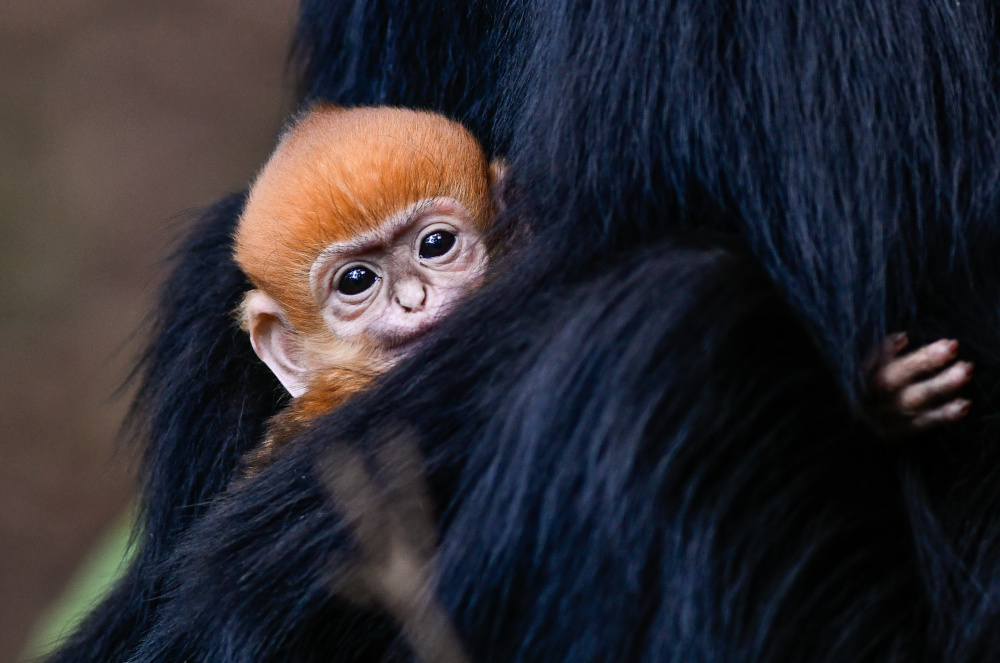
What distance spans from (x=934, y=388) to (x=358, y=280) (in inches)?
41.9

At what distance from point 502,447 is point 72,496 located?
4130 mm

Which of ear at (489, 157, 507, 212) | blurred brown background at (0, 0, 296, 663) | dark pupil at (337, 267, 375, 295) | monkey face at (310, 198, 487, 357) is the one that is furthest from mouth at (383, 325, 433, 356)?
blurred brown background at (0, 0, 296, 663)

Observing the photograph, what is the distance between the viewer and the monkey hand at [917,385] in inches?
45.1

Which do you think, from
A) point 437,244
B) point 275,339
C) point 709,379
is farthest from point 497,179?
point 709,379

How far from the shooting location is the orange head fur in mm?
1881

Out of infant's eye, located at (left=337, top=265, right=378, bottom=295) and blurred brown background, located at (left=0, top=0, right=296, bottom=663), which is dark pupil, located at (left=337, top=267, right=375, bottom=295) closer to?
infant's eye, located at (left=337, top=265, right=378, bottom=295)

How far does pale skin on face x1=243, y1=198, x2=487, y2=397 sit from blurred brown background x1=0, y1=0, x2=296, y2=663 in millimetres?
3067

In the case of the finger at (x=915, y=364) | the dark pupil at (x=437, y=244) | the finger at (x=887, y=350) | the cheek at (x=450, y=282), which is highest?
the dark pupil at (x=437, y=244)

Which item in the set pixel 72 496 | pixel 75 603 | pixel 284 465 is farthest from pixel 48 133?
pixel 284 465

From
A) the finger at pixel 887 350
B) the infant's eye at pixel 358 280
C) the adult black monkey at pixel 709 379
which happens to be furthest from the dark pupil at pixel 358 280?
the finger at pixel 887 350

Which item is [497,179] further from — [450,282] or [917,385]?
[917,385]

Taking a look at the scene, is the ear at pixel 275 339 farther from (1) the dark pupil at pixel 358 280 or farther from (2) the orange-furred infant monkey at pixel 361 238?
(1) the dark pupil at pixel 358 280

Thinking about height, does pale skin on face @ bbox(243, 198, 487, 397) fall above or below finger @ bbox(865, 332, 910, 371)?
above

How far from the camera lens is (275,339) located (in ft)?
6.40
